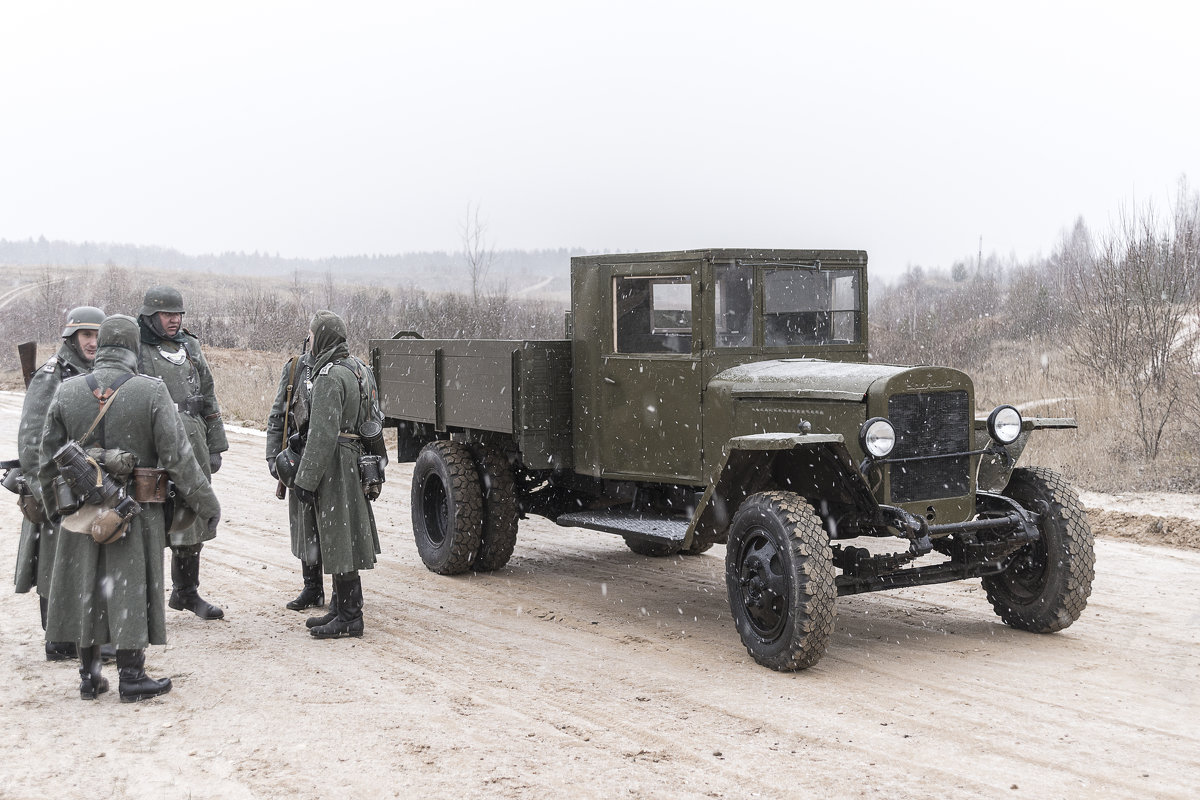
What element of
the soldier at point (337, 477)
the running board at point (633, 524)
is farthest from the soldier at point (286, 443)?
the running board at point (633, 524)

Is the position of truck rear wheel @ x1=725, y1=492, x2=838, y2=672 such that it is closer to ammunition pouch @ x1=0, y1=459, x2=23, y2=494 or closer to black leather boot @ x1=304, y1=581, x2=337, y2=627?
black leather boot @ x1=304, y1=581, x2=337, y2=627

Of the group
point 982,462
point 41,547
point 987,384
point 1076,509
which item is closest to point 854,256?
point 982,462

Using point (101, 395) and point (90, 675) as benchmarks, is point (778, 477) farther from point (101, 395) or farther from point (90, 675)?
point (90, 675)

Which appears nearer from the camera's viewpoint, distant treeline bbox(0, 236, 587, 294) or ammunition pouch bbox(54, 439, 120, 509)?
ammunition pouch bbox(54, 439, 120, 509)

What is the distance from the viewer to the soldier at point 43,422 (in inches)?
234

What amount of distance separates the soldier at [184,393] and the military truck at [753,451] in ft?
6.18

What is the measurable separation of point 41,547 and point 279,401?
1.74m

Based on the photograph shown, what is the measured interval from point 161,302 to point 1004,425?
5.09 meters

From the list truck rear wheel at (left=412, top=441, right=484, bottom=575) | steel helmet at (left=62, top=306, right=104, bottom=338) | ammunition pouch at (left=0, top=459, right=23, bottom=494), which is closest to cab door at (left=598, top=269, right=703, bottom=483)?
truck rear wheel at (left=412, top=441, right=484, bottom=575)

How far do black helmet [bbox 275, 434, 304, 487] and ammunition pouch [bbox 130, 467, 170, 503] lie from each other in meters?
1.26

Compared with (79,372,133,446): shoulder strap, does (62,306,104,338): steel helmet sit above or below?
above

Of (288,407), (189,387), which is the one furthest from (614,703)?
(189,387)

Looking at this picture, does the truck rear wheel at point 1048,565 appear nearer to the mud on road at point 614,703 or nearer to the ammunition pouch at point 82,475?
the mud on road at point 614,703

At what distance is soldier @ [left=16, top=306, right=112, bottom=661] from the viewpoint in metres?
5.94
